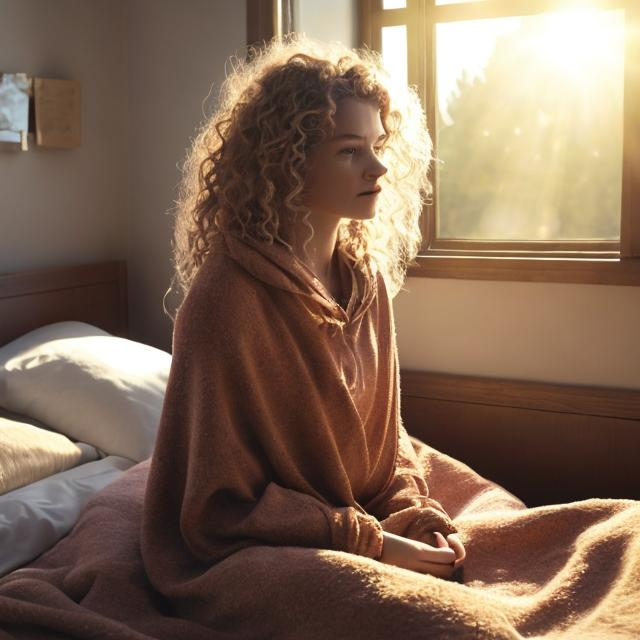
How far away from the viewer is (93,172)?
109 inches

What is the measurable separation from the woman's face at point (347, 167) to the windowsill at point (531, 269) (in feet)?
3.07

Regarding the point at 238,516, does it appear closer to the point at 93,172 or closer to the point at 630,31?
the point at 630,31

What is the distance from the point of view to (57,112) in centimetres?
259

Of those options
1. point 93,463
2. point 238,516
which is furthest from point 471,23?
point 238,516

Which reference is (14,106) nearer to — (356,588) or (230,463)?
(230,463)

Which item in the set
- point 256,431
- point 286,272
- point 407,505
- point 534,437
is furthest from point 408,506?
point 534,437

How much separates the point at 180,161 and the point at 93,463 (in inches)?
43.6

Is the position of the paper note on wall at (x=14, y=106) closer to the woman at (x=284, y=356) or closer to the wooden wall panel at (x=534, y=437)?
the woman at (x=284, y=356)

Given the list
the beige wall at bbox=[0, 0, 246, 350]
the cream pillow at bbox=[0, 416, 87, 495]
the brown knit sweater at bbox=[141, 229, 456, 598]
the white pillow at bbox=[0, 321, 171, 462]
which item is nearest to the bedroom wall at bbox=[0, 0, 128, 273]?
the beige wall at bbox=[0, 0, 246, 350]

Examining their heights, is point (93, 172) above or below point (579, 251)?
above

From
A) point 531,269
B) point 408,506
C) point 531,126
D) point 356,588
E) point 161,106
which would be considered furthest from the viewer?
point 161,106

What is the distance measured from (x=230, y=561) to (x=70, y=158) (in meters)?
1.72

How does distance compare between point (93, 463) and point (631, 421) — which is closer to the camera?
point (93, 463)

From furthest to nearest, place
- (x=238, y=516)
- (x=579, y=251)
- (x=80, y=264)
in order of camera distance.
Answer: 1. (x=80, y=264)
2. (x=579, y=251)
3. (x=238, y=516)
